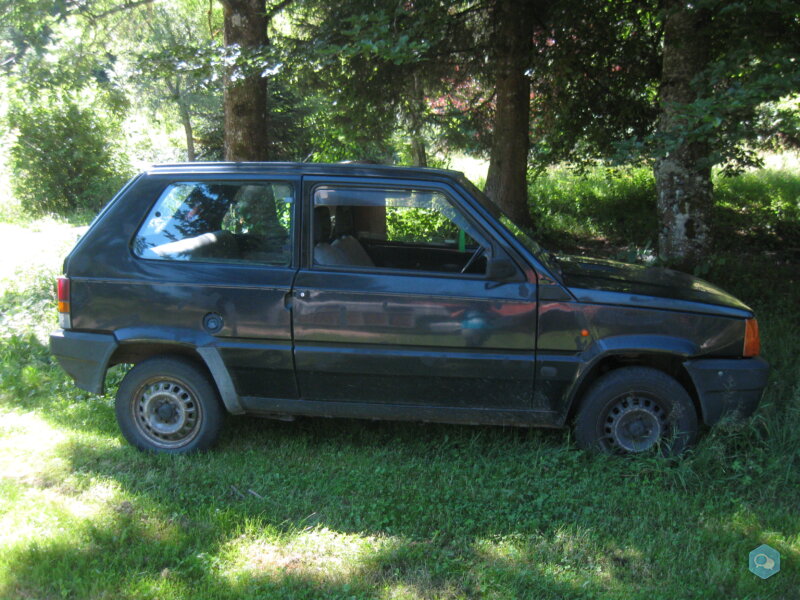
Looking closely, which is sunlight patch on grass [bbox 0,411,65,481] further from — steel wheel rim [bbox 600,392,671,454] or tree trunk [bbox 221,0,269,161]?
tree trunk [bbox 221,0,269,161]

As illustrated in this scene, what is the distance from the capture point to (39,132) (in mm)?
16859

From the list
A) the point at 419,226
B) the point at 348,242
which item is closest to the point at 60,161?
the point at 348,242

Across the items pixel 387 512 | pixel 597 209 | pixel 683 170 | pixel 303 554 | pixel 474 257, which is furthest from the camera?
pixel 597 209

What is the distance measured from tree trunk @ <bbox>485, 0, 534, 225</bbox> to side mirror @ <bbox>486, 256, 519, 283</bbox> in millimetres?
6134

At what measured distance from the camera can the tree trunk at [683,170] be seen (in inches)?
262

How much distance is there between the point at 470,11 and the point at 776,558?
816cm

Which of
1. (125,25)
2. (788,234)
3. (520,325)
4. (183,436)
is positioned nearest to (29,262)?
(125,25)

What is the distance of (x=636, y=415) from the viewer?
13.9ft

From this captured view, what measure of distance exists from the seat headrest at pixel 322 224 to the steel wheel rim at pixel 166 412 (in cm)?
136

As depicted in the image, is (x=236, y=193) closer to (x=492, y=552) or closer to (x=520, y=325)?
(x=520, y=325)

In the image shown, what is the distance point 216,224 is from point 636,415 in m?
3.06

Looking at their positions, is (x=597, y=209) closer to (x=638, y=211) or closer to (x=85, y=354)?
(x=638, y=211)

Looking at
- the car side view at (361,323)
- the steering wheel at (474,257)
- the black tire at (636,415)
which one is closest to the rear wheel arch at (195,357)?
the car side view at (361,323)

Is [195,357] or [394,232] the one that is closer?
[195,357]
